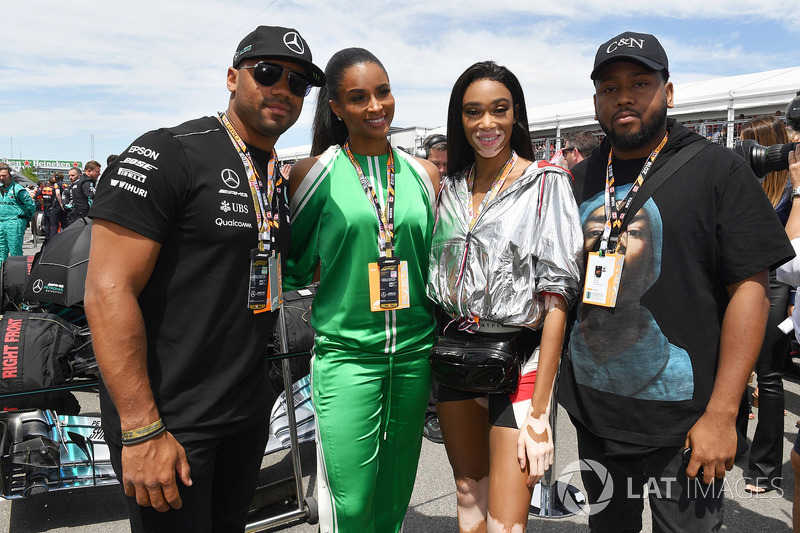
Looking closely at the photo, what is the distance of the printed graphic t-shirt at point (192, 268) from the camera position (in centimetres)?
156

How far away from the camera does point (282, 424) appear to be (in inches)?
142

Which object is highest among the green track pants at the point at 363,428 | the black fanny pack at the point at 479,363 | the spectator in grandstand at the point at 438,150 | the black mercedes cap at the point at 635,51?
the spectator in grandstand at the point at 438,150

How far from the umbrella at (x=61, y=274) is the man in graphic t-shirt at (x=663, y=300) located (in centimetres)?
384

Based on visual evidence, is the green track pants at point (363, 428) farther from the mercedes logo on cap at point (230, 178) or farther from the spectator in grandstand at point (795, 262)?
the spectator in grandstand at point (795, 262)

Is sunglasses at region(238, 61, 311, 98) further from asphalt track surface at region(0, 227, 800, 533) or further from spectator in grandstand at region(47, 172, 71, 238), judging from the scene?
spectator in grandstand at region(47, 172, 71, 238)

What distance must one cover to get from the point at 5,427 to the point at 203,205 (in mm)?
2197

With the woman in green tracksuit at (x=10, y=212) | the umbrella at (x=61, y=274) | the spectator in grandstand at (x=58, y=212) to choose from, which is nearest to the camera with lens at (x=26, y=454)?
the umbrella at (x=61, y=274)

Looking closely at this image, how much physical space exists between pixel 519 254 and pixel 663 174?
Answer: 0.55m

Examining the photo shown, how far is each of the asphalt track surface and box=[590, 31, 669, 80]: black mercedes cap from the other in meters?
2.42

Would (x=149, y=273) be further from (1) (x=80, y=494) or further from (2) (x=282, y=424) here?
(1) (x=80, y=494)

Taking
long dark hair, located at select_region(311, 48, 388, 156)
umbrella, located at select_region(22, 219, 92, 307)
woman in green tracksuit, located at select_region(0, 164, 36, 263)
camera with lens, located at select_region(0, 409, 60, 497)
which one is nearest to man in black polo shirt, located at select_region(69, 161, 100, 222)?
woman in green tracksuit, located at select_region(0, 164, 36, 263)

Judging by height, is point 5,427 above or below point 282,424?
above

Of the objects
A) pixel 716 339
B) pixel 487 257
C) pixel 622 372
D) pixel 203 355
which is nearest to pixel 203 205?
pixel 203 355

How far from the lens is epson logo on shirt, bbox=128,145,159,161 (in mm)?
1570
